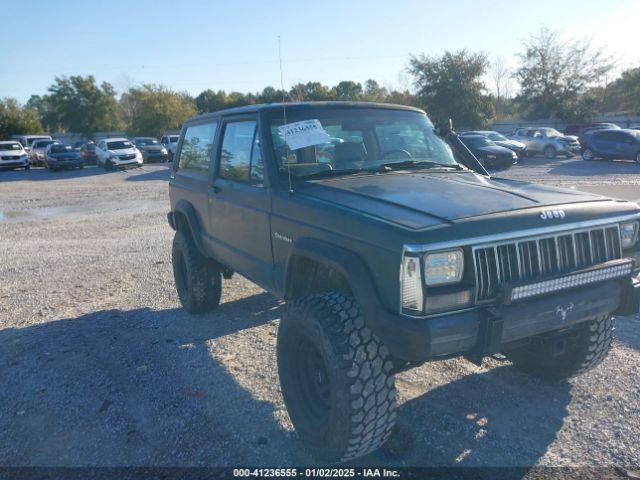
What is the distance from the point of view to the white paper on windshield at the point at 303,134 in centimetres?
359

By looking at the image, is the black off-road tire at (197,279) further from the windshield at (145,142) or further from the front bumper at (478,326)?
the windshield at (145,142)

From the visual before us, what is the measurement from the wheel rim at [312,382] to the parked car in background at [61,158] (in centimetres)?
2663

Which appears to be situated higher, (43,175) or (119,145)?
(119,145)

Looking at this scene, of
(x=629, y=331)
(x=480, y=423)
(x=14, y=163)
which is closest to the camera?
(x=480, y=423)

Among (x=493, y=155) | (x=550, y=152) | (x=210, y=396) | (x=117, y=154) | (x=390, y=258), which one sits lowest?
(x=550, y=152)

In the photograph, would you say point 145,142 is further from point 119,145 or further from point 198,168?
point 198,168

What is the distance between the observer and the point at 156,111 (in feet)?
145

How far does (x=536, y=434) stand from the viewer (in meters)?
3.17

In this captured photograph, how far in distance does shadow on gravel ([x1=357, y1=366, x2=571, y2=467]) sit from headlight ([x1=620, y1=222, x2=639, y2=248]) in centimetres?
116

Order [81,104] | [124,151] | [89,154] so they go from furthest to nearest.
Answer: [81,104]
[89,154]
[124,151]

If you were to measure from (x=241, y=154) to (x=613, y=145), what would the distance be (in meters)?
23.1

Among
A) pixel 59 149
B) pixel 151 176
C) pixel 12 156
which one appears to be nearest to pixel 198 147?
pixel 151 176

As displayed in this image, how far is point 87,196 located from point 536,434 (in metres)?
16.0

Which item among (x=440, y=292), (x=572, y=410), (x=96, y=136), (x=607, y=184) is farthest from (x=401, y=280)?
(x=96, y=136)
